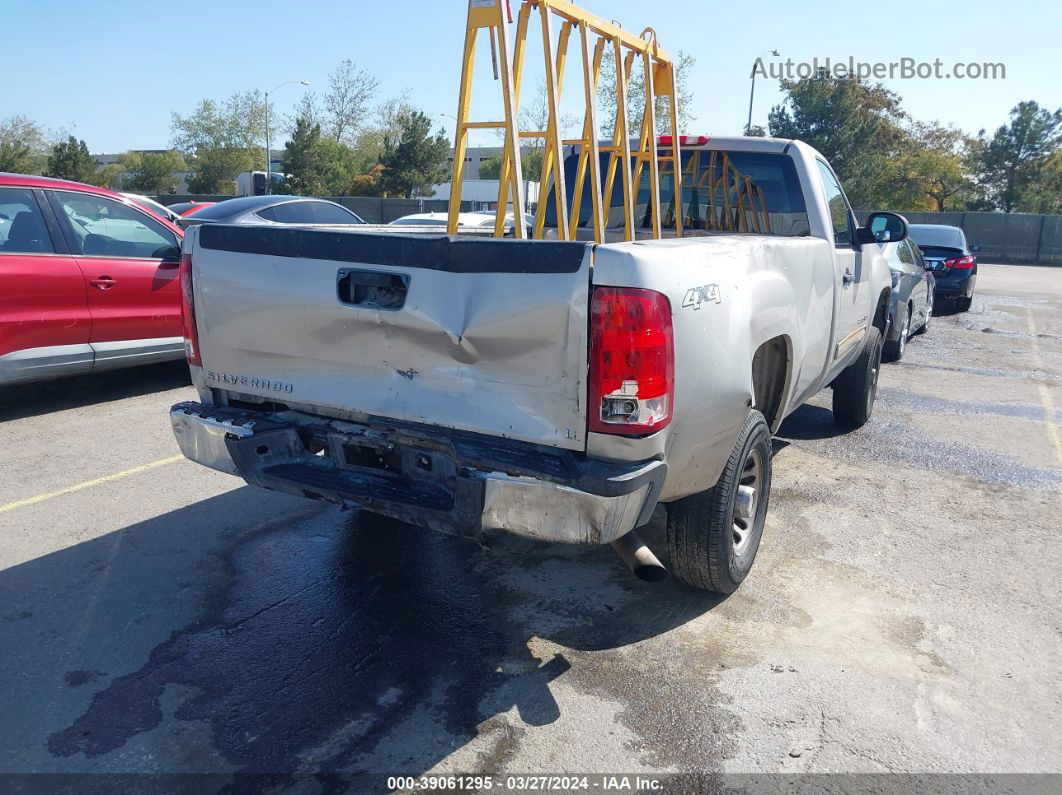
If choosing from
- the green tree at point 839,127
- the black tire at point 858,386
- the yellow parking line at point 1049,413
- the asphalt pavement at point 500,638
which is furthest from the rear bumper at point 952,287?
the green tree at point 839,127

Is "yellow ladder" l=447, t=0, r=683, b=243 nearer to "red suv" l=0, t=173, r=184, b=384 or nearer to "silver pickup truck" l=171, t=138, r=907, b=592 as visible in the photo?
"silver pickup truck" l=171, t=138, r=907, b=592

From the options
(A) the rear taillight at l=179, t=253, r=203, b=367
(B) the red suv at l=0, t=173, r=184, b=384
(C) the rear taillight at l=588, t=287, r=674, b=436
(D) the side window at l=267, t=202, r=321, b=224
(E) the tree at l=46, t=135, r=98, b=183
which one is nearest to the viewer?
(C) the rear taillight at l=588, t=287, r=674, b=436

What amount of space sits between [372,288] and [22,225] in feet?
15.4

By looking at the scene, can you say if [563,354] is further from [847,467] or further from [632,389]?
[847,467]

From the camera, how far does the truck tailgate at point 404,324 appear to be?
2988 mm

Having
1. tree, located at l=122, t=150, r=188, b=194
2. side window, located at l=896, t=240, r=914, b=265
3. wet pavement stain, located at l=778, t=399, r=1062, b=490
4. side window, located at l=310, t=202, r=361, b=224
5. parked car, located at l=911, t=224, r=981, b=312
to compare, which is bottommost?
wet pavement stain, located at l=778, t=399, r=1062, b=490

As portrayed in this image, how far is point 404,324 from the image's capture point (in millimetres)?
3225

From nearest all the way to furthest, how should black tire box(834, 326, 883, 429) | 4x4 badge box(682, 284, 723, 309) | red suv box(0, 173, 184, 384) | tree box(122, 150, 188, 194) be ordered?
4x4 badge box(682, 284, 723, 309) < red suv box(0, 173, 184, 384) < black tire box(834, 326, 883, 429) < tree box(122, 150, 188, 194)

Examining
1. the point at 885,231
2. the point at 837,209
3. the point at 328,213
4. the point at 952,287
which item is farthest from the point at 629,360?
the point at 952,287

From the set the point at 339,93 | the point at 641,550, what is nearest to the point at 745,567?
the point at 641,550

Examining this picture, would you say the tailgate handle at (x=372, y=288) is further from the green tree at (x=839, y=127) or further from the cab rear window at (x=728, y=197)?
the green tree at (x=839, y=127)

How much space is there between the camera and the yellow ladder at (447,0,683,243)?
13.4 ft

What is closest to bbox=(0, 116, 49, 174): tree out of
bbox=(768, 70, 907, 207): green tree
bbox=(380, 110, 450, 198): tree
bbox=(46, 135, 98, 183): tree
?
bbox=(46, 135, 98, 183): tree

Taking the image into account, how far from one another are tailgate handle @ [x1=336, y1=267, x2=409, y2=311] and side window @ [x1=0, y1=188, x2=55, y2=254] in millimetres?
4400
